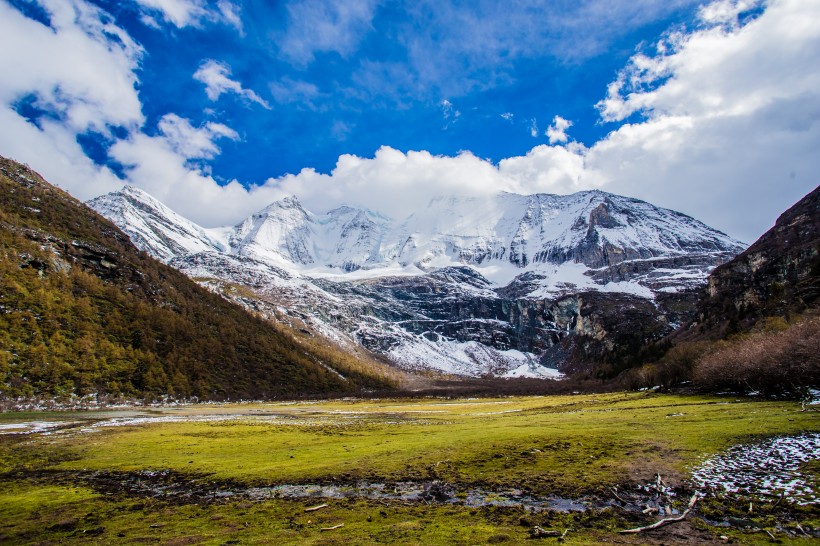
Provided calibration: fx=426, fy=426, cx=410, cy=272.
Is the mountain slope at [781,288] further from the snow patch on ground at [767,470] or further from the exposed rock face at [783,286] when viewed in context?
the snow patch on ground at [767,470]

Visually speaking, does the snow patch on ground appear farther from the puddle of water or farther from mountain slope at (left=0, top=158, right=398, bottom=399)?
mountain slope at (left=0, top=158, right=398, bottom=399)

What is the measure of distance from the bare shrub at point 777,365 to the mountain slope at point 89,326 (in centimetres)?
13591

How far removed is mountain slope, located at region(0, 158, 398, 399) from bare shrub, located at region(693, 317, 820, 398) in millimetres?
135906

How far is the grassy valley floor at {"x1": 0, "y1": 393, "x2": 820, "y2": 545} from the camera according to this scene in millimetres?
16281

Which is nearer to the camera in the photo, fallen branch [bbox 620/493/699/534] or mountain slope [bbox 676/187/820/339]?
fallen branch [bbox 620/493/699/534]

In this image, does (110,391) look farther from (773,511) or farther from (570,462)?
(773,511)

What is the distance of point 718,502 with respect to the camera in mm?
18250

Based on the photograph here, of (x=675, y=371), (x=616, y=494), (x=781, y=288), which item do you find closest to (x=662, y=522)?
(x=616, y=494)

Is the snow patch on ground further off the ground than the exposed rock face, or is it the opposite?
the exposed rock face

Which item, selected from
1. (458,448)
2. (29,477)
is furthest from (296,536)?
(29,477)

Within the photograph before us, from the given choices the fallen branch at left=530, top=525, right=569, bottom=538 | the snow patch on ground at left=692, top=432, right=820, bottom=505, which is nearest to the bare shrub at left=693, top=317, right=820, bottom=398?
the snow patch on ground at left=692, top=432, right=820, bottom=505

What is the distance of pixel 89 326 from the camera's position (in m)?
127

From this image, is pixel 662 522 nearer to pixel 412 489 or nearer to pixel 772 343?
pixel 412 489

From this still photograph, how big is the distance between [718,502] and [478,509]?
33.5ft
